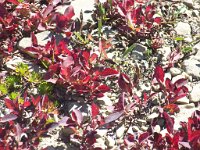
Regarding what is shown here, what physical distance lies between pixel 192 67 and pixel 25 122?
1.80 m

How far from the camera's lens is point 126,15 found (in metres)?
4.62

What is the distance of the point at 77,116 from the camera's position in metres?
3.73

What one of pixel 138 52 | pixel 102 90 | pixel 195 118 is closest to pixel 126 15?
pixel 138 52

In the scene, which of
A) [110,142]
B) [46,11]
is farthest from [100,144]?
[46,11]

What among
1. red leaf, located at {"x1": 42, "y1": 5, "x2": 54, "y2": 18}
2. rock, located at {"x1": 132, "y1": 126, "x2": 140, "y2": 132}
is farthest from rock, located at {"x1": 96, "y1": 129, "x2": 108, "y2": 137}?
red leaf, located at {"x1": 42, "y1": 5, "x2": 54, "y2": 18}

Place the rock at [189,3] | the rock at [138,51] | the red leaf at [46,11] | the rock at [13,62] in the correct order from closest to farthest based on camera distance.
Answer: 1. the rock at [13,62]
2. the rock at [138,51]
3. the red leaf at [46,11]
4. the rock at [189,3]

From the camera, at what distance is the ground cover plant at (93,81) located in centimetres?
372

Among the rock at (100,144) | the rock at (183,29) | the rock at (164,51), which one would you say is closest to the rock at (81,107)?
the rock at (100,144)

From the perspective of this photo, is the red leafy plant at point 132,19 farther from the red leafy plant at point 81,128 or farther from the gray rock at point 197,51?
the red leafy plant at point 81,128

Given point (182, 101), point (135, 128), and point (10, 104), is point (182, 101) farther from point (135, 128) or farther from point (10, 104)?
point (10, 104)

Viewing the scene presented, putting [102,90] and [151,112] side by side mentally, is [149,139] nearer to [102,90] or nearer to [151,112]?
[151,112]

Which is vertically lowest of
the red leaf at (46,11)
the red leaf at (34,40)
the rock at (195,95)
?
the rock at (195,95)

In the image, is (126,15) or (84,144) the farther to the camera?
(126,15)

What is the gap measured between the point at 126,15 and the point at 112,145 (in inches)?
61.1
